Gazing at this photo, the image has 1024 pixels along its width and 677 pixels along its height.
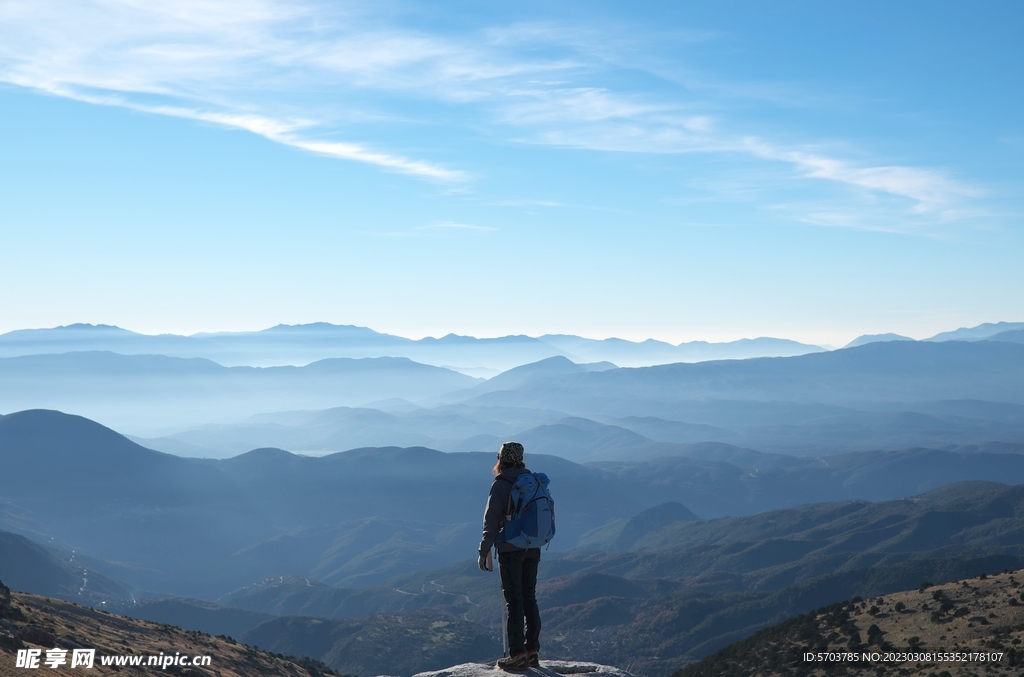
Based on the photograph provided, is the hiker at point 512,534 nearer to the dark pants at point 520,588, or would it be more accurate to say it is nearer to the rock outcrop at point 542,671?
the dark pants at point 520,588

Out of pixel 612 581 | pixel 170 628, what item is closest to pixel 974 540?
pixel 612 581

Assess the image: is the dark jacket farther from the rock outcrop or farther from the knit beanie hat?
the rock outcrop

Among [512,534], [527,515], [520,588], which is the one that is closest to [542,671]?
[520,588]

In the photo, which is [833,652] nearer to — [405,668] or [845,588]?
[405,668]

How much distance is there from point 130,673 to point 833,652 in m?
21.7

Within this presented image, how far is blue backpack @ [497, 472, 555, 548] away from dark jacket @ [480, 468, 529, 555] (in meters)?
0.08

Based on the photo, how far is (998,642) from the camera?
80.0 feet

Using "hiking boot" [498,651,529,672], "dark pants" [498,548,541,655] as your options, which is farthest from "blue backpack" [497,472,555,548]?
"hiking boot" [498,651,529,672]

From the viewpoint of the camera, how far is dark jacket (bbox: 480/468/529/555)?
13602 mm

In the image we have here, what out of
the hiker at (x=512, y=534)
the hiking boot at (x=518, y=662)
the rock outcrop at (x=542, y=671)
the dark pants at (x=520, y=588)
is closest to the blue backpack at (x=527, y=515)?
the hiker at (x=512, y=534)

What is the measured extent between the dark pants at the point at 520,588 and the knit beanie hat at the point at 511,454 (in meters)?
1.48

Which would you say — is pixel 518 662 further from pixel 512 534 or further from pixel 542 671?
pixel 512 534

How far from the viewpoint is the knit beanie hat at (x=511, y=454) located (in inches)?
555

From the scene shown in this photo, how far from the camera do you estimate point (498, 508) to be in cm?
1376
